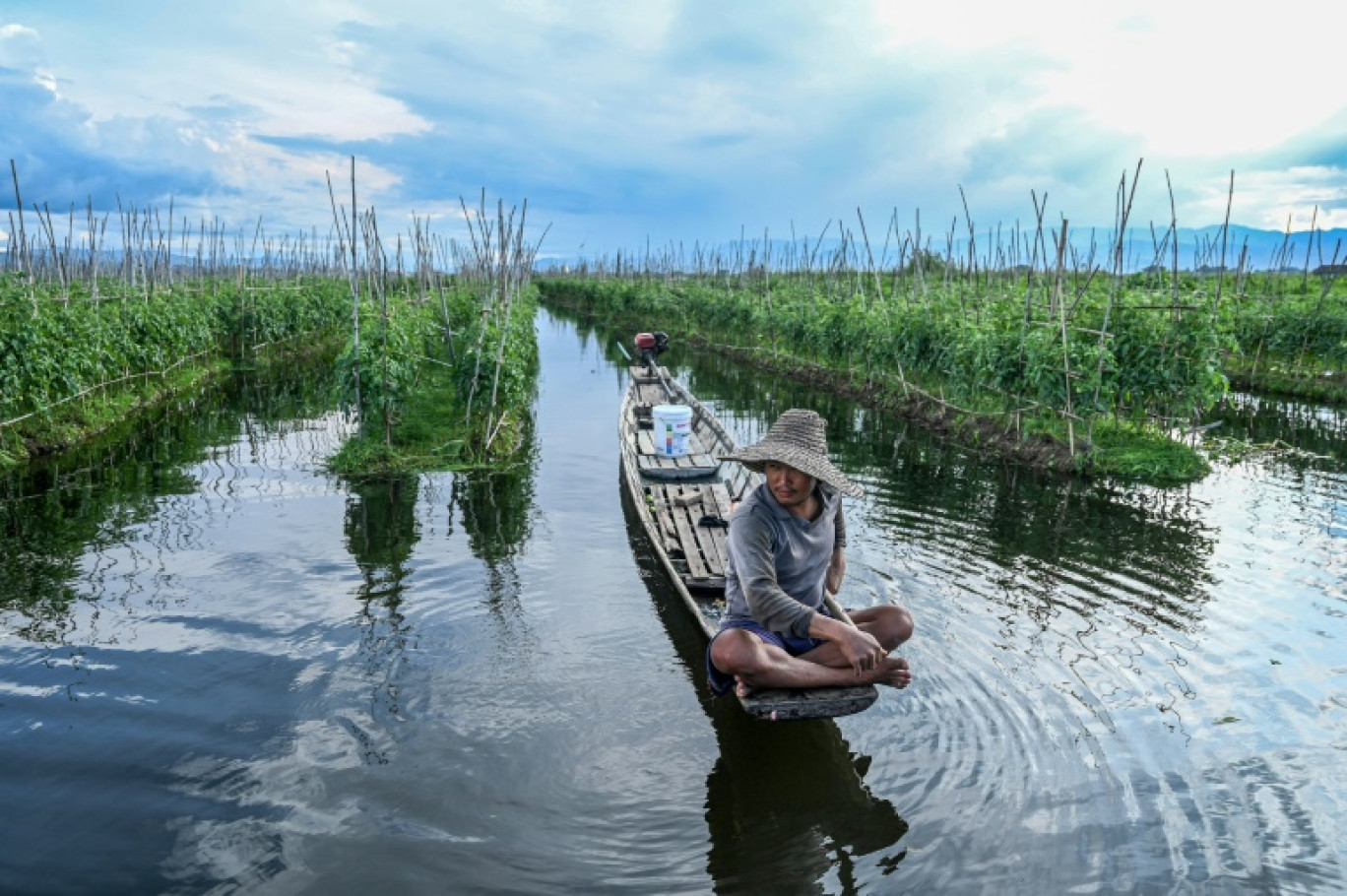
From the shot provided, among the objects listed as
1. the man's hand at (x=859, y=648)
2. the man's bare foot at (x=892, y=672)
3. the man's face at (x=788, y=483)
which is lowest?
the man's bare foot at (x=892, y=672)

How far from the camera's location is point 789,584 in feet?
14.0

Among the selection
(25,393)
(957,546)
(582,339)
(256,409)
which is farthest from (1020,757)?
(582,339)

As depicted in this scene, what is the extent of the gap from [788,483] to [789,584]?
1.90 feet

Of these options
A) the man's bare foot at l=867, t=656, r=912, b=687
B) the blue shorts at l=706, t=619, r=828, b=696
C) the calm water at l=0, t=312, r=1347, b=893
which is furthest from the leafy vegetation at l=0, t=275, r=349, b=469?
the man's bare foot at l=867, t=656, r=912, b=687

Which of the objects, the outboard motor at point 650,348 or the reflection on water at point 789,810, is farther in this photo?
the outboard motor at point 650,348

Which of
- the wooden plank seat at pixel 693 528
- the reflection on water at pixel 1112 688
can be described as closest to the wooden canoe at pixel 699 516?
the wooden plank seat at pixel 693 528

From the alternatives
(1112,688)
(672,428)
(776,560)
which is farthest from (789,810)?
(672,428)

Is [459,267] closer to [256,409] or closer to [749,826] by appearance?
[256,409]

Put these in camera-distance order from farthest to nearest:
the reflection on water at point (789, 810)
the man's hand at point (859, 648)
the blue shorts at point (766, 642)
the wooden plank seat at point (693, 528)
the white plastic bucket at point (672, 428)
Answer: the white plastic bucket at point (672, 428) → the wooden plank seat at point (693, 528) → the blue shorts at point (766, 642) → the man's hand at point (859, 648) → the reflection on water at point (789, 810)

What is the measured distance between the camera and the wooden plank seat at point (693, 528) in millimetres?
6584

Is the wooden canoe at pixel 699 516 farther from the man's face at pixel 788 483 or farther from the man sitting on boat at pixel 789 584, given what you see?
the man's face at pixel 788 483

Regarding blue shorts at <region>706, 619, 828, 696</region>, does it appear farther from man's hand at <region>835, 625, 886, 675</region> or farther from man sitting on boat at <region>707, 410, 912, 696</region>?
man's hand at <region>835, 625, 886, 675</region>

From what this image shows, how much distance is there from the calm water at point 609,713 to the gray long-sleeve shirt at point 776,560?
3.34 ft

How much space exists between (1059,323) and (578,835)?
9897 mm
